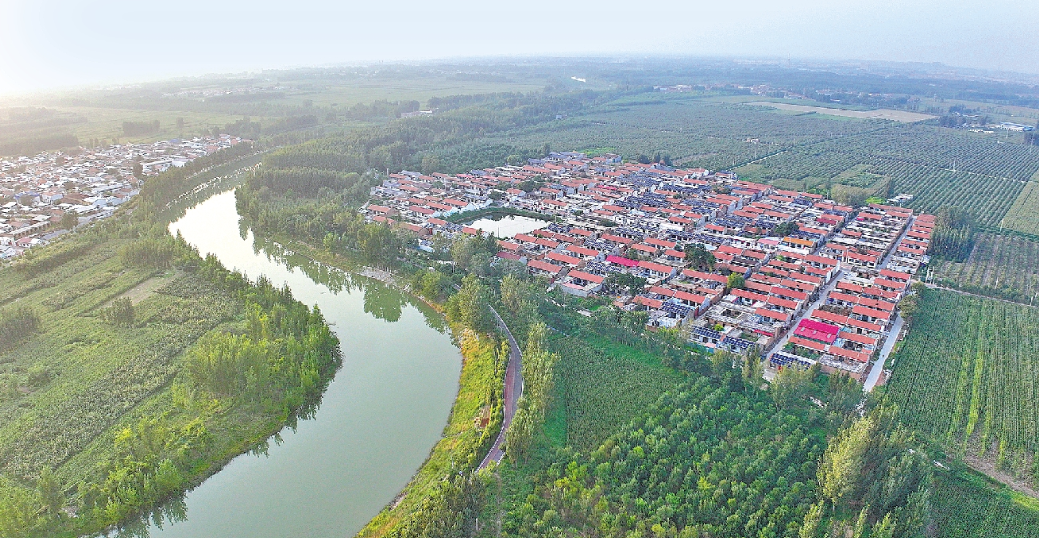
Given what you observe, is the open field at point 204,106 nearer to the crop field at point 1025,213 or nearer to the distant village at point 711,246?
the distant village at point 711,246

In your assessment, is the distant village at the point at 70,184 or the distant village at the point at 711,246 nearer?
the distant village at the point at 711,246

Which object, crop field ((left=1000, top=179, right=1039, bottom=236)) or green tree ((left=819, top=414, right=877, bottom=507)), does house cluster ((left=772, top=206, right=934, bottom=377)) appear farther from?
green tree ((left=819, top=414, right=877, bottom=507))

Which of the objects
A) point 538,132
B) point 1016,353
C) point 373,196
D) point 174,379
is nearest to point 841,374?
point 1016,353

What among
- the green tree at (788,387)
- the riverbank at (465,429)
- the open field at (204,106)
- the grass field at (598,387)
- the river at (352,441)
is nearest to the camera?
the riverbank at (465,429)

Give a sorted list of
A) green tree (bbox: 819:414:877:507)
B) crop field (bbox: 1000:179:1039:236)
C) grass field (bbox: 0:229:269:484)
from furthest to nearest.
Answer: crop field (bbox: 1000:179:1039:236) < grass field (bbox: 0:229:269:484) < green tree (bbox: 819:414:877:507)

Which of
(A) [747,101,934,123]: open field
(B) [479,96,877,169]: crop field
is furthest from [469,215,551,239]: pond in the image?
(A) [747,101,934,123]: open field

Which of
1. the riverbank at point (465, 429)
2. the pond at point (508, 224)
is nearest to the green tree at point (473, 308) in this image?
the riverbank at point (465, 429)

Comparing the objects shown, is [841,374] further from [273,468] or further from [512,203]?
[512,203]
